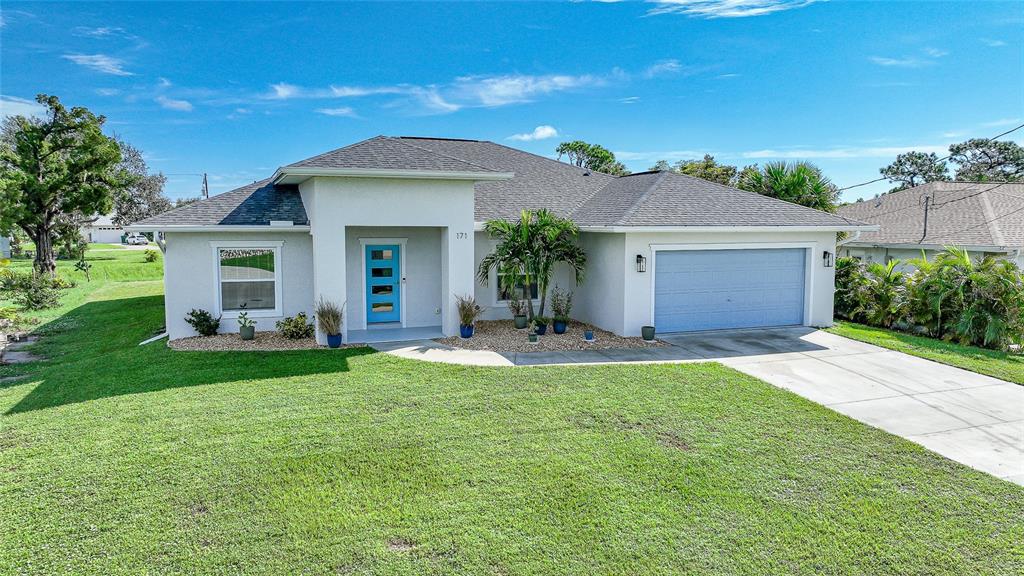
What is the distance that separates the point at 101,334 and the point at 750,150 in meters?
33.4

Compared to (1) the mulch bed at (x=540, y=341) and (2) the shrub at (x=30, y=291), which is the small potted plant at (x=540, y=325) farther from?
(2) the shrub at (x=30, y=291)

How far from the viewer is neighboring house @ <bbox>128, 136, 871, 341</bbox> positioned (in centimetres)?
1260

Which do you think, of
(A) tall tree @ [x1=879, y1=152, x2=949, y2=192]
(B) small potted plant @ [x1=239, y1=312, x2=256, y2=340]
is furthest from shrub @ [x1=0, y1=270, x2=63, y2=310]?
(A) tall tree @ [x1=879, y1=152, x2=949, y2=192]

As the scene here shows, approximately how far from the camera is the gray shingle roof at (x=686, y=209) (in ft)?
45.1

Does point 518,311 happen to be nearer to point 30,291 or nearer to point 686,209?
point 686,209

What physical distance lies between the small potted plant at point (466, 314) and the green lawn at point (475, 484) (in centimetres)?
384

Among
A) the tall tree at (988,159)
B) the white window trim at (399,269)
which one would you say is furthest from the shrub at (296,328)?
the tall tree at (988,159)

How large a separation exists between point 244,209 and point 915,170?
61.9 meters

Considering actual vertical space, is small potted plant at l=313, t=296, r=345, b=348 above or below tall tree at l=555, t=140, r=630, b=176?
below

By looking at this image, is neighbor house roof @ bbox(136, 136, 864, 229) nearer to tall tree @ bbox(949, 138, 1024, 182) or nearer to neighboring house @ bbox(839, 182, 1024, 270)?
neighboring house @ bbox(839, 182, 1024, 270)

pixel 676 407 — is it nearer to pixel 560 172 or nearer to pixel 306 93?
pixel 560 172

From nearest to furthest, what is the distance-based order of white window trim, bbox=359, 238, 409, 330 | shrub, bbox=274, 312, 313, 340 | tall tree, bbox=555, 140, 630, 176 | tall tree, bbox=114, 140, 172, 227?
shrub, bbox=274, 312, 313, 340, white window trim, bbox=359, 238, 409, 330, tall tree, bbox=555, 140, 630, 176, tall tree, bbox=114, 140, 172, 227

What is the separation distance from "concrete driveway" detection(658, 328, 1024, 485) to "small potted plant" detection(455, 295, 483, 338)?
454cm

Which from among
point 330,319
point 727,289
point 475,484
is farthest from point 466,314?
point 475,484
